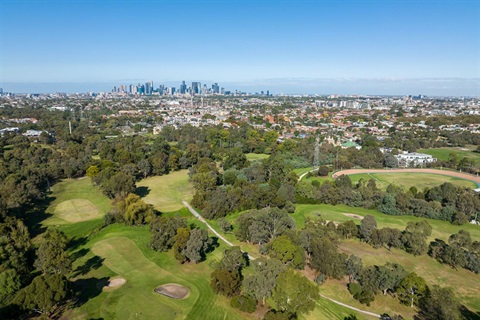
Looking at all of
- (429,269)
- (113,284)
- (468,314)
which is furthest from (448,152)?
(113,284)

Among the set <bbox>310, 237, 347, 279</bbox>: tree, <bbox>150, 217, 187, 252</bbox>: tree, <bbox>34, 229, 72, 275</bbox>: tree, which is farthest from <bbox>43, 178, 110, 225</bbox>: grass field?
<bbox>310, 237, 347, 279</bbox>: tree

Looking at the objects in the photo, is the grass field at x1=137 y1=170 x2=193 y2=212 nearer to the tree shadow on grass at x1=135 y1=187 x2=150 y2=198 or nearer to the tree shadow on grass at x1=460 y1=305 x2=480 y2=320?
the tree shadow on grass at x1=135 y1=187 x2=150 y2=198

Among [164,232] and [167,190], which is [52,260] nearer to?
[164,232]

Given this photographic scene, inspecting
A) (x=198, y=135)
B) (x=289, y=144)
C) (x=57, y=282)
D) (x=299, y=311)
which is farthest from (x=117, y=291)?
(x=198, y=135)

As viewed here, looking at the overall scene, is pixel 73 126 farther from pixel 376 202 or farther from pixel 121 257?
pixel 376 202

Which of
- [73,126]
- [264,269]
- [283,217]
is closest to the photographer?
[264,269]
